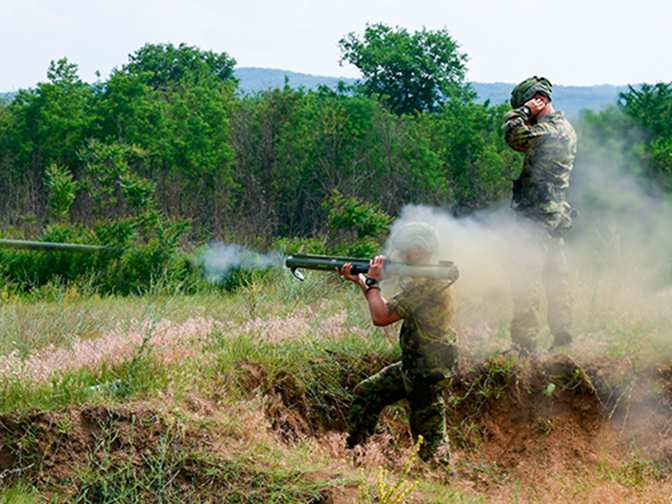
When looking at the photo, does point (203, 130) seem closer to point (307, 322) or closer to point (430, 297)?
point (307, 322)

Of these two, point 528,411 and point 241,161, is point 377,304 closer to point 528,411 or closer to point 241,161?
point 528,411

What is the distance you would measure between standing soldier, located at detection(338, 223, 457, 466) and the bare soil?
0.47 meters

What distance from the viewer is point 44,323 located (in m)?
6.49

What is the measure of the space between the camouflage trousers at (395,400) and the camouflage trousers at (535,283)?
4.81ft

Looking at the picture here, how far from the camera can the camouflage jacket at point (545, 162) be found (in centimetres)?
554

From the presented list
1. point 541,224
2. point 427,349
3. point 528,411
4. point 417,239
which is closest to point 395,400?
point 427,349

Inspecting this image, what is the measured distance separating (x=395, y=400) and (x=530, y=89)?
2953 millimetres

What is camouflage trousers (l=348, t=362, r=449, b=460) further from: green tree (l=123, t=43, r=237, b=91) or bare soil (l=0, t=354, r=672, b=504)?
green tree (l=123, t=43, r=237, b=91)

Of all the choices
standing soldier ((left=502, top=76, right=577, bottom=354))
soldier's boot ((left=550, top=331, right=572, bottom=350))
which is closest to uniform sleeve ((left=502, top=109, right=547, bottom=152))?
standing soldier ((left=502, top=76, right=577, bottom=354))

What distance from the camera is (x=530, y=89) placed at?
223 inches

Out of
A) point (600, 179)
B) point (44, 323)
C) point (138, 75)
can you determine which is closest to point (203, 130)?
point (138, 75)

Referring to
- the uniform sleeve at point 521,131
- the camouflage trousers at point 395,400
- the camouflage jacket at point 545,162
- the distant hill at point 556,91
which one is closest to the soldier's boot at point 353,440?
the camouflage trousers at point 395,400

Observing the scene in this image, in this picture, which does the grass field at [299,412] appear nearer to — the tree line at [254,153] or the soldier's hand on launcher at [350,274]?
the soldier's hand on launcher at [350,274]

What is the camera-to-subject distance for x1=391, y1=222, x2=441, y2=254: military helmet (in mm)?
4160
